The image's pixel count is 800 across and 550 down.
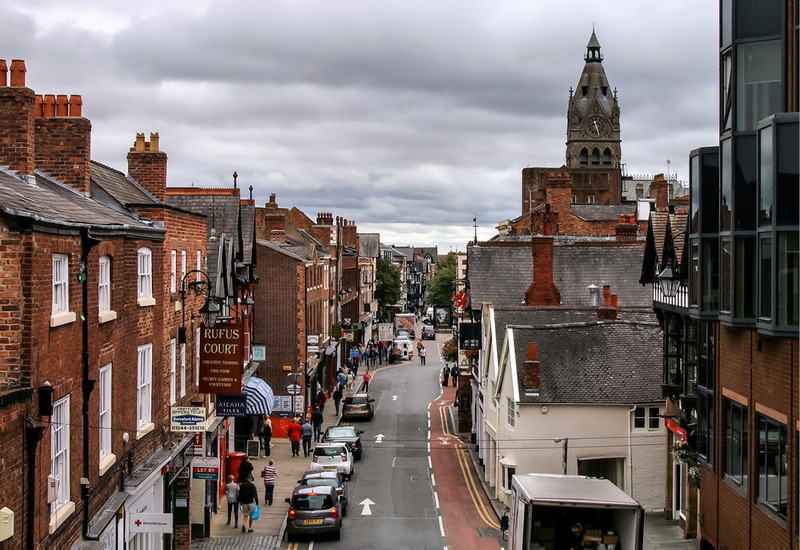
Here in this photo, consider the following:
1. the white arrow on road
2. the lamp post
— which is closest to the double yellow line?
the white arrow on road

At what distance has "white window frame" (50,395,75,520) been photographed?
13.3 m

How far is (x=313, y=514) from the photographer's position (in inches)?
937

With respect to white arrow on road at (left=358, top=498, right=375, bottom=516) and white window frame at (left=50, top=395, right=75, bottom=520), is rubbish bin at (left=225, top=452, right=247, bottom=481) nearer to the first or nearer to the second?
white arrow on road at (left=358, top=498, right=375, bottom=516)

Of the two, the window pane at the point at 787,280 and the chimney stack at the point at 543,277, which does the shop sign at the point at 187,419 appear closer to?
the window pane at the point at 787,280

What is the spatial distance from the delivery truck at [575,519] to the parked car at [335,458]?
14.0 metres

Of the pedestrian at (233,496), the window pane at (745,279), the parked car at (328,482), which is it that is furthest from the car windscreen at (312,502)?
the window pane at (745,279)

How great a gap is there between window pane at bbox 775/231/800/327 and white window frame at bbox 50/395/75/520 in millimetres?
12254

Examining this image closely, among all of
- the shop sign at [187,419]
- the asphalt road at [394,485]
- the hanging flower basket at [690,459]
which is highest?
the shop sign at [187,419]

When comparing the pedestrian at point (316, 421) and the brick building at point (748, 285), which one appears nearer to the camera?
the brick building at point (748, 285)

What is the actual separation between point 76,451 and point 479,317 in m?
27.1

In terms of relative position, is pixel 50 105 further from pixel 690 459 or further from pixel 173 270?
pixel 690 459

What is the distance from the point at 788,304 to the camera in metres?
14.8

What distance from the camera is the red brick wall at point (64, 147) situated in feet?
60.5

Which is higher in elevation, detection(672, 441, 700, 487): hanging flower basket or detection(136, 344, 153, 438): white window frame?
detection(136, 344, 153, 438): white window frame
